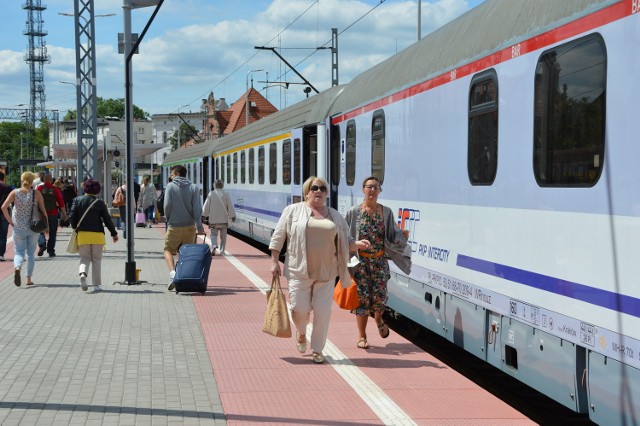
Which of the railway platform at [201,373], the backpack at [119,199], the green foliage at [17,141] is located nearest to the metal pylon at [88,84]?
the backpack at [119,199]

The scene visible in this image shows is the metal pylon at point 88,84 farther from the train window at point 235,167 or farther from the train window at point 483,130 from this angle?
the train window at point 483,130

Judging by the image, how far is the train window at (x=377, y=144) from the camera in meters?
11.6

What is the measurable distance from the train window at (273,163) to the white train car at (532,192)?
1027cm

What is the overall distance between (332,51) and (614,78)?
2487cm


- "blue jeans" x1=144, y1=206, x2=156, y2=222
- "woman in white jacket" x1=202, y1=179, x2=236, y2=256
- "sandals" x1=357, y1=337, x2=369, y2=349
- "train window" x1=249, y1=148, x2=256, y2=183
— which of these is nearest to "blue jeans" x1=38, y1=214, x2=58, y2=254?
"woman in white jacket" x1=202, y1=179, x2=236, y2=256

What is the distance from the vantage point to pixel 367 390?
25.1 feet

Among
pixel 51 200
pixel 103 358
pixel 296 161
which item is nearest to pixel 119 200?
pixel 51 200

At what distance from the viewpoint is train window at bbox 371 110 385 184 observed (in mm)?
11641

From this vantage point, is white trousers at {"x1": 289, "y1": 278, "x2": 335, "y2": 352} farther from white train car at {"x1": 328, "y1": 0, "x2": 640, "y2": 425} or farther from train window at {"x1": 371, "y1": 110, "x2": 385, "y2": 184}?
train window at {"x1": 371, "y1": 110, "x2": 385, "y2": 184}

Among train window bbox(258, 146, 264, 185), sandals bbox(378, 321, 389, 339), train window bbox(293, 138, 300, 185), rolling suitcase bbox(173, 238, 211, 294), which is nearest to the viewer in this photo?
sandals bbox(378, 321, 389, 339)

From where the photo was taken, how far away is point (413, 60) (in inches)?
422

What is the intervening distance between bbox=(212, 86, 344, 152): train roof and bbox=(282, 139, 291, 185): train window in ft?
1.01

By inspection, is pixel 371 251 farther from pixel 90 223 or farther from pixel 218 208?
pixel 218 208

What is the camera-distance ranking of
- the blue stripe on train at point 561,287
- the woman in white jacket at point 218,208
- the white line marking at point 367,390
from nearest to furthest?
the blue stripe on train at point 561,287
the white line marking at point 367,390
the woman in white jacket at point 218,208
